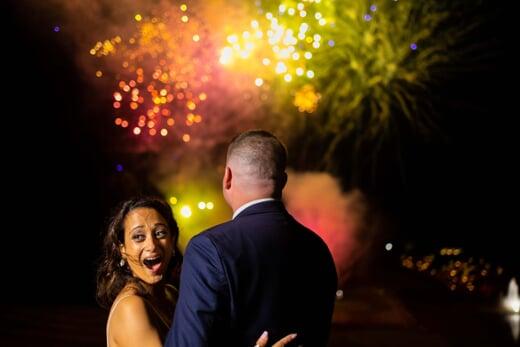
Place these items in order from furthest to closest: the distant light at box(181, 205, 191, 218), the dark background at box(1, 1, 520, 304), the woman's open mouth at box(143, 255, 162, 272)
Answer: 1. the distant light at box(181, 205, 191, 218)
2. the dark background at box(1, 1, 520, 304)
3. the woman's open mouth at box(143, 255, 162, 272)

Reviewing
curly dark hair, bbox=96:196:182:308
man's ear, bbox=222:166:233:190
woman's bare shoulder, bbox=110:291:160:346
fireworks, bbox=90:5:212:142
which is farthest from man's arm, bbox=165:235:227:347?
fireworks, bbox=90:5:212:142

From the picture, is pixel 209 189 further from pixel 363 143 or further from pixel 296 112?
pixel 363 143

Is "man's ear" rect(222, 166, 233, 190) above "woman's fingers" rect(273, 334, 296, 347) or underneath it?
above

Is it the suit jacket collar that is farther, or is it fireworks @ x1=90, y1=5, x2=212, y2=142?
fireworks @ x1=90, y1=5, x2=212, y2=142

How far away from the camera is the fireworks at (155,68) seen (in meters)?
Result: 13.2

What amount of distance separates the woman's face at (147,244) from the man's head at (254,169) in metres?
0.86

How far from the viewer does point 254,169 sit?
7.52 feet

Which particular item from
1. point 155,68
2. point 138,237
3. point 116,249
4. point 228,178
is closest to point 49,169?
point 155,68

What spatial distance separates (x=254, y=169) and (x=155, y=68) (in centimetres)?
1176

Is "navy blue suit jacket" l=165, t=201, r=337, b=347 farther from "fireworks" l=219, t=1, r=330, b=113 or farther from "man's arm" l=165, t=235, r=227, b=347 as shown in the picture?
"fireworks" l=219, t=1, r=330, b=113

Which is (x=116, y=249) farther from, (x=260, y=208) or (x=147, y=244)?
(x=260, y=208)

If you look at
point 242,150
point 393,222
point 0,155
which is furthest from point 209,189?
point 242,150

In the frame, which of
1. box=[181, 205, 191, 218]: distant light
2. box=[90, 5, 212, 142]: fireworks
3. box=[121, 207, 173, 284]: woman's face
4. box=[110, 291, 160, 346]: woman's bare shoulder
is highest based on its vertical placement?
box=[90, 5, 212, 142]: fireworks

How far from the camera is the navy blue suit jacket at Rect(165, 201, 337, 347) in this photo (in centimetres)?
211
